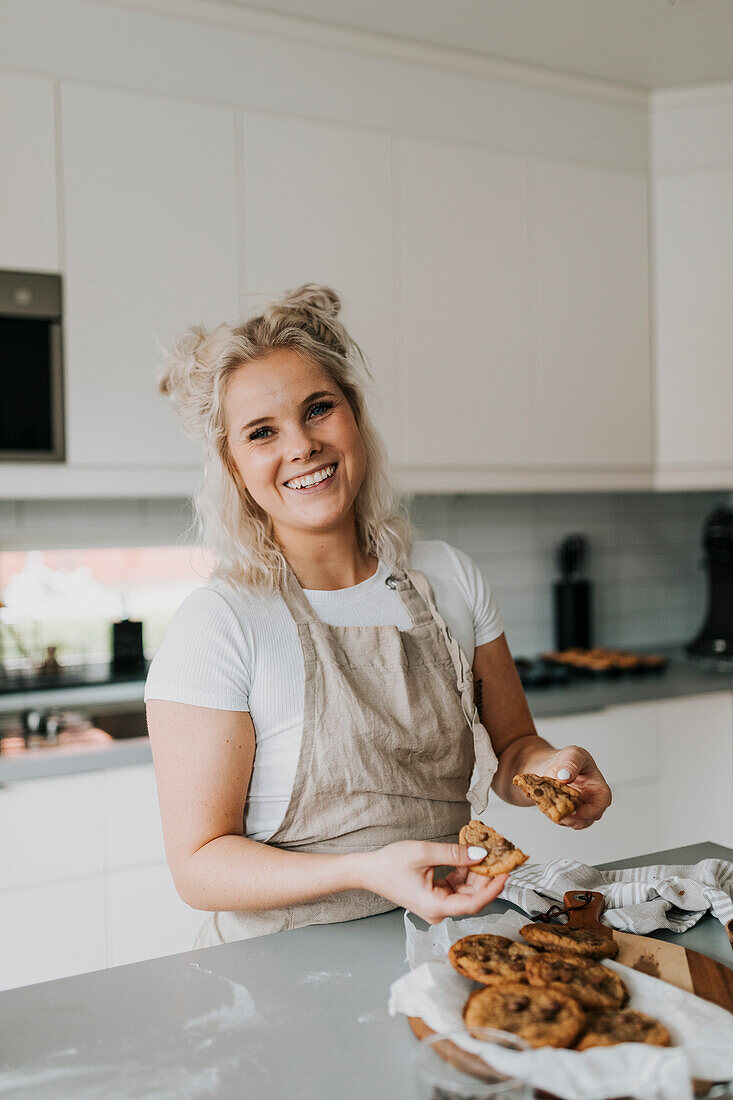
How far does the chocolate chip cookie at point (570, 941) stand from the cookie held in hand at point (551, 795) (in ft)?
0.47

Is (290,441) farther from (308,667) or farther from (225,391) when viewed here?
(308,667)

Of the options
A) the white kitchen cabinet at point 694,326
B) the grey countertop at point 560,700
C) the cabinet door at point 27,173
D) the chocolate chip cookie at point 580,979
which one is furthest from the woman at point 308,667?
the white kitchen cabinet at point 694,326

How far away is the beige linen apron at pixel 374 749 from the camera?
1.32 meters

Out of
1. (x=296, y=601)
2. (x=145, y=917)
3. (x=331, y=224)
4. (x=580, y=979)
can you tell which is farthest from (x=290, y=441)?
(x=331, y=224)

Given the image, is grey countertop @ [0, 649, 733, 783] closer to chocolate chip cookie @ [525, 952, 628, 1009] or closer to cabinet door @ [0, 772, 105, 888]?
cabinet door @ [0, 772, 105, 888]

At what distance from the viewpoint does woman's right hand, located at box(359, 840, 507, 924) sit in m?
0.97

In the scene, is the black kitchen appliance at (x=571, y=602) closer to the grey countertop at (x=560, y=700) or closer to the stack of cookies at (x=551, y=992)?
the grey countertop at (x=560, y=700)

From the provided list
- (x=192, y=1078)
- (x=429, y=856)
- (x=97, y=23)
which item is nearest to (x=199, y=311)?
(x=97, y=23)

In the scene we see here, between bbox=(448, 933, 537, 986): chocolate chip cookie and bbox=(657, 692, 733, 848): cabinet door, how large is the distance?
2.04 m

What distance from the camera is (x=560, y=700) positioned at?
275 cm

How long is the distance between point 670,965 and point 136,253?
208cm

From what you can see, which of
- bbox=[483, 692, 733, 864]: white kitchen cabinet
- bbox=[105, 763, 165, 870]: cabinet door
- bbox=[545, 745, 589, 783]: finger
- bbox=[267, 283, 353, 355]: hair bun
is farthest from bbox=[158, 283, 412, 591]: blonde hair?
bbox=[483, 692, 733, 864]: white kitchen cabinet

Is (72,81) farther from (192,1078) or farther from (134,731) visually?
(192,1078)

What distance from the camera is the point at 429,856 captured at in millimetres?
986
